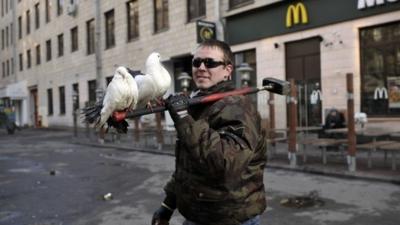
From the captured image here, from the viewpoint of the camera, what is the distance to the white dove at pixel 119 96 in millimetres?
2164

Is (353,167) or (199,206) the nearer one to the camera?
(199,206)

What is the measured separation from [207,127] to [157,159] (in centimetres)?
1228

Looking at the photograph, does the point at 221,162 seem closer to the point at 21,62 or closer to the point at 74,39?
the point at 74,39

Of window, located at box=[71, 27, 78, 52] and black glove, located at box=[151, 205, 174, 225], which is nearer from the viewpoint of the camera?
black glove, located at box=[151, 205, 174, 225]

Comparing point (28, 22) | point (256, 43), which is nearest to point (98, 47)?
point (256, 43)

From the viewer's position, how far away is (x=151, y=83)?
230 cm

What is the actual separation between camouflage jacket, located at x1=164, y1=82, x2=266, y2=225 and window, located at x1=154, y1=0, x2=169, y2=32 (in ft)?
68.6

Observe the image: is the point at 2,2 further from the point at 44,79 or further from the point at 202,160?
the point at 202,160

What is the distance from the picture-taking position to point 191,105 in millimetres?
2355

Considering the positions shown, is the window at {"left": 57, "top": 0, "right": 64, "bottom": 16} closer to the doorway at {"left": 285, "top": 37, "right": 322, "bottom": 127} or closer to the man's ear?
the doorway at {"left": 285, "top": 37, "right": 322, "bottom": 127}

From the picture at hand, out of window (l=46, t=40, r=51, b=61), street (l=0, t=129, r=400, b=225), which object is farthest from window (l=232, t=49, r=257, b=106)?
window (l=46, t=40, r=51, b=61)

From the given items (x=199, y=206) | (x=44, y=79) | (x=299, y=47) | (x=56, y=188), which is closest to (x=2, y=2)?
(x=44, y=79)

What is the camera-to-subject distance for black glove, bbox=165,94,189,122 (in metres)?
2.26

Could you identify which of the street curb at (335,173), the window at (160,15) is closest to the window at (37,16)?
the window at (160,15)
